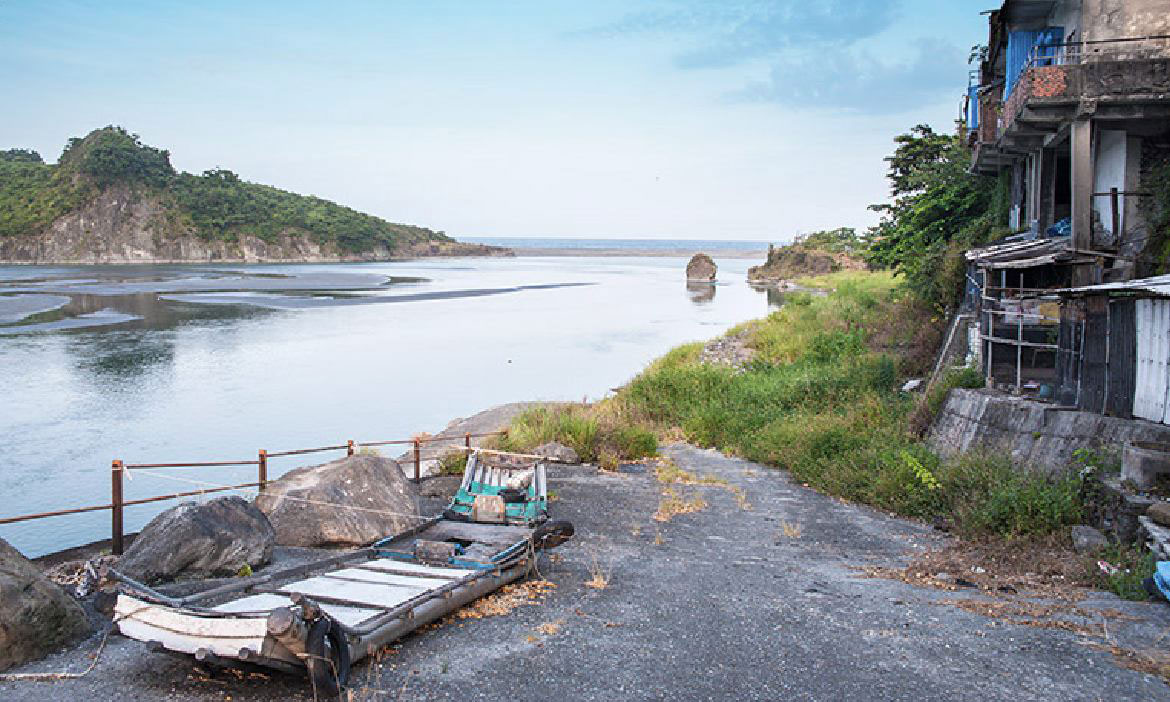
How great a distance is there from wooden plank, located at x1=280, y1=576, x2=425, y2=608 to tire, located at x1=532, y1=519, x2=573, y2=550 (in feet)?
8.28

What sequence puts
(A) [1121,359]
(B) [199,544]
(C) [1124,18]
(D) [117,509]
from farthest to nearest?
(C) [1124,18]
(A) [1121,359]
(D) [117,509]
(B) [199,544]

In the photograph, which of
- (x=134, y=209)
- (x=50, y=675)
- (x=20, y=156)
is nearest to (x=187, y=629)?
(x=50, y=675)

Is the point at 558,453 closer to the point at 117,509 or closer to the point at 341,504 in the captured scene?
the point at 341,504

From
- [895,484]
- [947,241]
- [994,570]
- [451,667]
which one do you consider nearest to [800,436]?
[895,484]

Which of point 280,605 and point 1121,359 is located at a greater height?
point 1121,359

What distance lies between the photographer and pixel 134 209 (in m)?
106

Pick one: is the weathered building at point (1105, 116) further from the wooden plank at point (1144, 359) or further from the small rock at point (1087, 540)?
the small rock at point (1087, 540)

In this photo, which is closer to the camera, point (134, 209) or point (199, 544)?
point (199, 544)

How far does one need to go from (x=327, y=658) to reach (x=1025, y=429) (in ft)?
37.1

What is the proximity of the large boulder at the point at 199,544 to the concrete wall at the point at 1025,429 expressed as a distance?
1141 centimetres

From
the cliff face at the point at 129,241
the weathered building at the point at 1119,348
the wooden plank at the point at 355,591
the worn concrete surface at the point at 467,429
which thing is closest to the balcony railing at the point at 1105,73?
the weathered building at the point at 1119,348

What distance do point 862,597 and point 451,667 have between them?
4968 millimetres

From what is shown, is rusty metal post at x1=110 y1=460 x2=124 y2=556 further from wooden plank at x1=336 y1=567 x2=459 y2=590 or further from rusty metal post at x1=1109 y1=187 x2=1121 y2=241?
rusty metal post at x1=1109 y1=187 x2=1121 y2=241

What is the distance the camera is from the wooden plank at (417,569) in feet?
29.8
